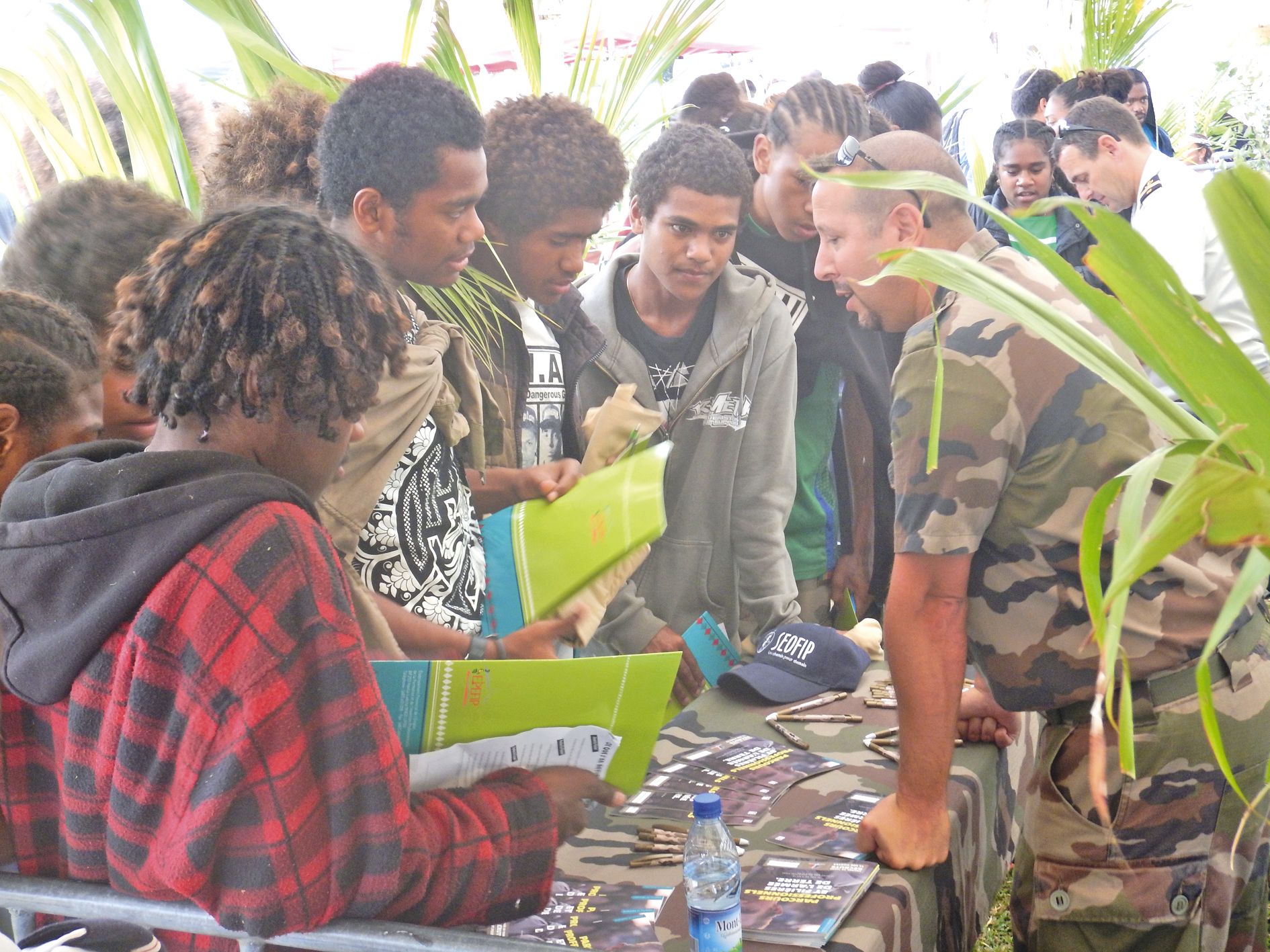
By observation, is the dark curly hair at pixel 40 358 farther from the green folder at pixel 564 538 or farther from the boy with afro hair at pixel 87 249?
the green folder at pixel 564 538

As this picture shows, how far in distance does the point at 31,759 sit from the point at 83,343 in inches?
22.4

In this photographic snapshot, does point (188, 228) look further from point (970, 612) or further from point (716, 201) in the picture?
point (716, 201)

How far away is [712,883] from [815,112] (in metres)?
2.23

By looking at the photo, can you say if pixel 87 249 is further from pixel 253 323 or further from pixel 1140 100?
pixel 1140 100

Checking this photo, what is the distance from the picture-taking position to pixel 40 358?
1.41 m

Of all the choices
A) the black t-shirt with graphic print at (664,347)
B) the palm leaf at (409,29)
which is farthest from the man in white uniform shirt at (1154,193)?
the palm leaf at (409,29)

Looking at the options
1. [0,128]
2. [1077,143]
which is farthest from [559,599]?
[1077,143]

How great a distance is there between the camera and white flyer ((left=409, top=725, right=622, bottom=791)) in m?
1.38

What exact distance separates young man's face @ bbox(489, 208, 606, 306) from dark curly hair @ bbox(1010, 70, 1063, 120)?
4.01 m

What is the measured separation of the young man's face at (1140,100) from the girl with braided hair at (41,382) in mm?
5401

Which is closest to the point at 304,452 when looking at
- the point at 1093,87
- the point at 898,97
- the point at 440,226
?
the point at 440,226

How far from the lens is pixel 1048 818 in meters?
1.82

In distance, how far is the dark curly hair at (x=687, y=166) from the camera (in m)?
2.54

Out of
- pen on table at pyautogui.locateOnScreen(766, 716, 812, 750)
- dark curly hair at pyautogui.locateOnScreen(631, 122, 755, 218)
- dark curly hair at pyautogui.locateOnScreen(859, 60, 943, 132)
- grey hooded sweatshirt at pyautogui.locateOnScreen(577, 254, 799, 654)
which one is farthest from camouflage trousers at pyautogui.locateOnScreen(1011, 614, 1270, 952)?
dark curly hair at pyautogui.locateOnScreen(859, 60, 943, 132)
